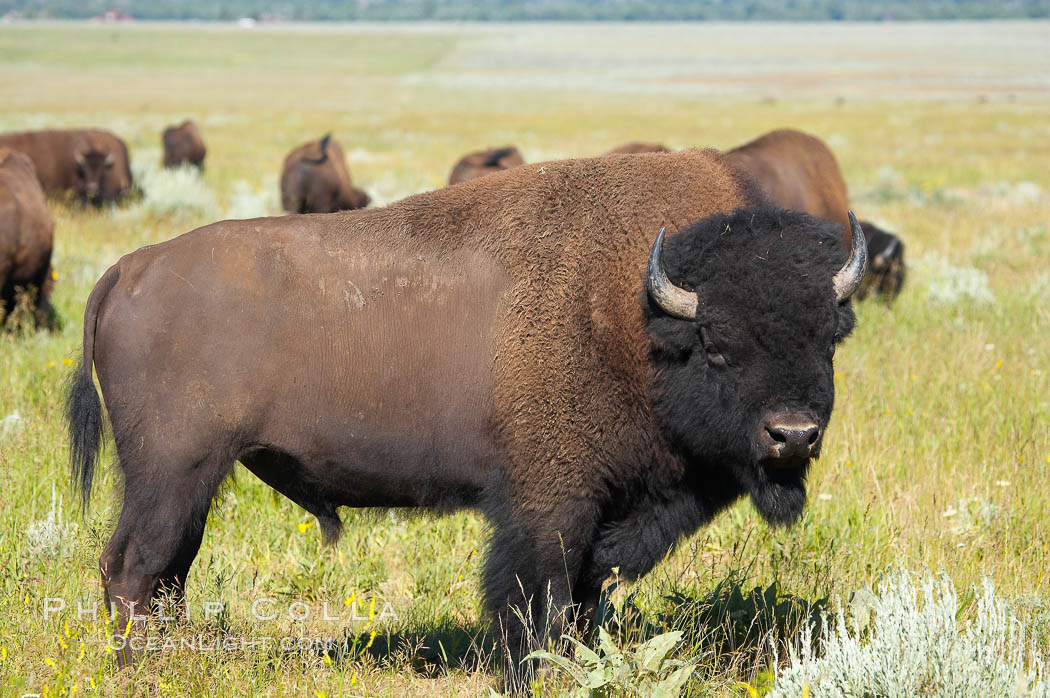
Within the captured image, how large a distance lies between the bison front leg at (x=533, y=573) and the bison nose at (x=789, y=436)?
76 cm

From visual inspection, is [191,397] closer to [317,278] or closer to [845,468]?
[317,278]

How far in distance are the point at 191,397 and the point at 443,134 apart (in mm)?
36962

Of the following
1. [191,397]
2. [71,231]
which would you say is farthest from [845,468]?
[71,231]

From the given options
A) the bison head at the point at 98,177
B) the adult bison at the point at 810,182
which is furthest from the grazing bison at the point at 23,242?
the bison head at the point at 98,177

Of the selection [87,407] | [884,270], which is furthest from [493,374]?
[884,270]

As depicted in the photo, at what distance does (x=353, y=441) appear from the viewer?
12.5 feet

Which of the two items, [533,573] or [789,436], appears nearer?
[789,436]

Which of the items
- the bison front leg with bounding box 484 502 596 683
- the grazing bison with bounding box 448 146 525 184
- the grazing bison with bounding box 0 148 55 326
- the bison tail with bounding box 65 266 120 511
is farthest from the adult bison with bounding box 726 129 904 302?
the bison tail with bounding box 65 266 120 511

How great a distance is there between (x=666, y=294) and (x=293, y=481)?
1656 millimetres

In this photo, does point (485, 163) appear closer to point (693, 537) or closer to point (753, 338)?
point (693, 537)

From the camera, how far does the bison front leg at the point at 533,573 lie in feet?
12.6

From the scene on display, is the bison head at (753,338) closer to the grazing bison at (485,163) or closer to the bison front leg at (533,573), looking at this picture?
the bison front leg at (533,573)

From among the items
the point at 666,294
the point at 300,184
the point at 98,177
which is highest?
the point at 666,294

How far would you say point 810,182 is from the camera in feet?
34.2
